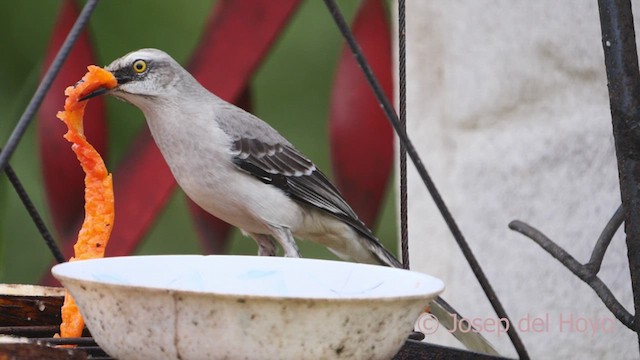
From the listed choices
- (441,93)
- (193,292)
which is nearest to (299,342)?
(193,292)

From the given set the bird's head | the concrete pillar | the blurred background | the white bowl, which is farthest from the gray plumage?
the white bowl

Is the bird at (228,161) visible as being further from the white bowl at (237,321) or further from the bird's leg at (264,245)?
the white bowl at (237,321)

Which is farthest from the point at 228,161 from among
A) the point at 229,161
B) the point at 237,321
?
the point at 237,321

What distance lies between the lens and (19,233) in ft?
10.1

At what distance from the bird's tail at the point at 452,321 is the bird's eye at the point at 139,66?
751 mm

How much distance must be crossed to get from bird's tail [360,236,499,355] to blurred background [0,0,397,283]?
1.46 ft

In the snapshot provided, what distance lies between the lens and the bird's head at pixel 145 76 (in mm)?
2096

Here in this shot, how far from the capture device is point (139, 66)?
7.05 feet

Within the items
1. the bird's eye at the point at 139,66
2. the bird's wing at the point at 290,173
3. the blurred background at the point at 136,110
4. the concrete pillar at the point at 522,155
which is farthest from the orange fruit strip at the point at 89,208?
the blurred background at the point at 136,110

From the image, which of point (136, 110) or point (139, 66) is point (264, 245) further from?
point (136, 110)

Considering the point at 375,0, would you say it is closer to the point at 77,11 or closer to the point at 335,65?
the point at 335,65

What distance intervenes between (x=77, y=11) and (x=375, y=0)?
0.97 metres

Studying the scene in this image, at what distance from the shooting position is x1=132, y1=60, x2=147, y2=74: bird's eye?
2.14m

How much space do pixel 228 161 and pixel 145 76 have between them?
0.27 m
